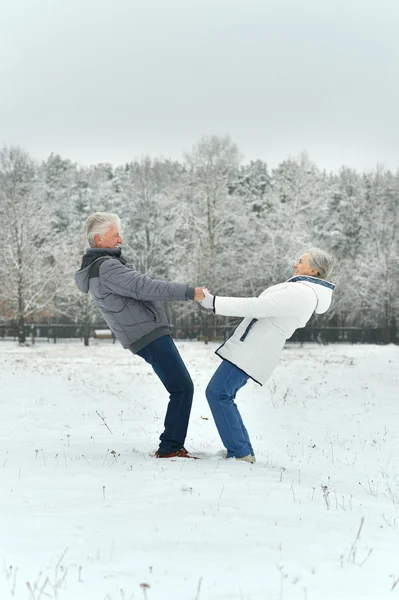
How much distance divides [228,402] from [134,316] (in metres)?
1.21

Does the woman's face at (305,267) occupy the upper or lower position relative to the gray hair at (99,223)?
lower

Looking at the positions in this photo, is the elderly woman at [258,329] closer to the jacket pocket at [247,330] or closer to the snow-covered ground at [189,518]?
the jacket pocket at [247,330]

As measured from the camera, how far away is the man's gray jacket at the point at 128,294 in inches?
220

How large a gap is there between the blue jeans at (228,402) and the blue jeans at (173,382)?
0.24m

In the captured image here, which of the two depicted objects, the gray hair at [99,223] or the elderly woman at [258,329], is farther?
the gray hair at [99,223]

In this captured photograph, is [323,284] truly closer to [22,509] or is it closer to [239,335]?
[239,335]

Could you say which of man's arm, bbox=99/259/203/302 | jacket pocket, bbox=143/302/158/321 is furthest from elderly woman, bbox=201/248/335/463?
jacket pocket, bbox=143/302/158/321

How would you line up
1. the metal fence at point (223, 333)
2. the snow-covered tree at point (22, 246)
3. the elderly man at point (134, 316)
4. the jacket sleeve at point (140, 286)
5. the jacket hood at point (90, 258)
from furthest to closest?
1. the metal fence at point (223, 333)
2. the snow-covered tree at point (22, 246)
3. the jacket hood at point (90, 258)
4. the elderly man at point (134, 316)
5. the jacket sleeve at point (140, 286)

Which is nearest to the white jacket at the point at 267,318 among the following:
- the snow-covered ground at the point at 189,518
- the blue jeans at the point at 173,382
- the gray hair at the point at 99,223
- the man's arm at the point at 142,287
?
the man's arm at the point at 142,287

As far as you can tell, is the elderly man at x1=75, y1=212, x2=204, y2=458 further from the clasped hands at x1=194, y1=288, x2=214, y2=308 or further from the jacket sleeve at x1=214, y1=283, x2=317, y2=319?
the jacket sleeve at x1=214, y1=283, x2=317, y2=319

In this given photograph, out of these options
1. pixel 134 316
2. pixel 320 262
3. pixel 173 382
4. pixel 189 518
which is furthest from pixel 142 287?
pixel 189 518

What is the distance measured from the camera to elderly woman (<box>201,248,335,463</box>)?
5660 millimetres

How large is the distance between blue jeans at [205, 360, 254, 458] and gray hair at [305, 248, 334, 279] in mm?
1216

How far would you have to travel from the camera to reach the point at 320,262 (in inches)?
234
